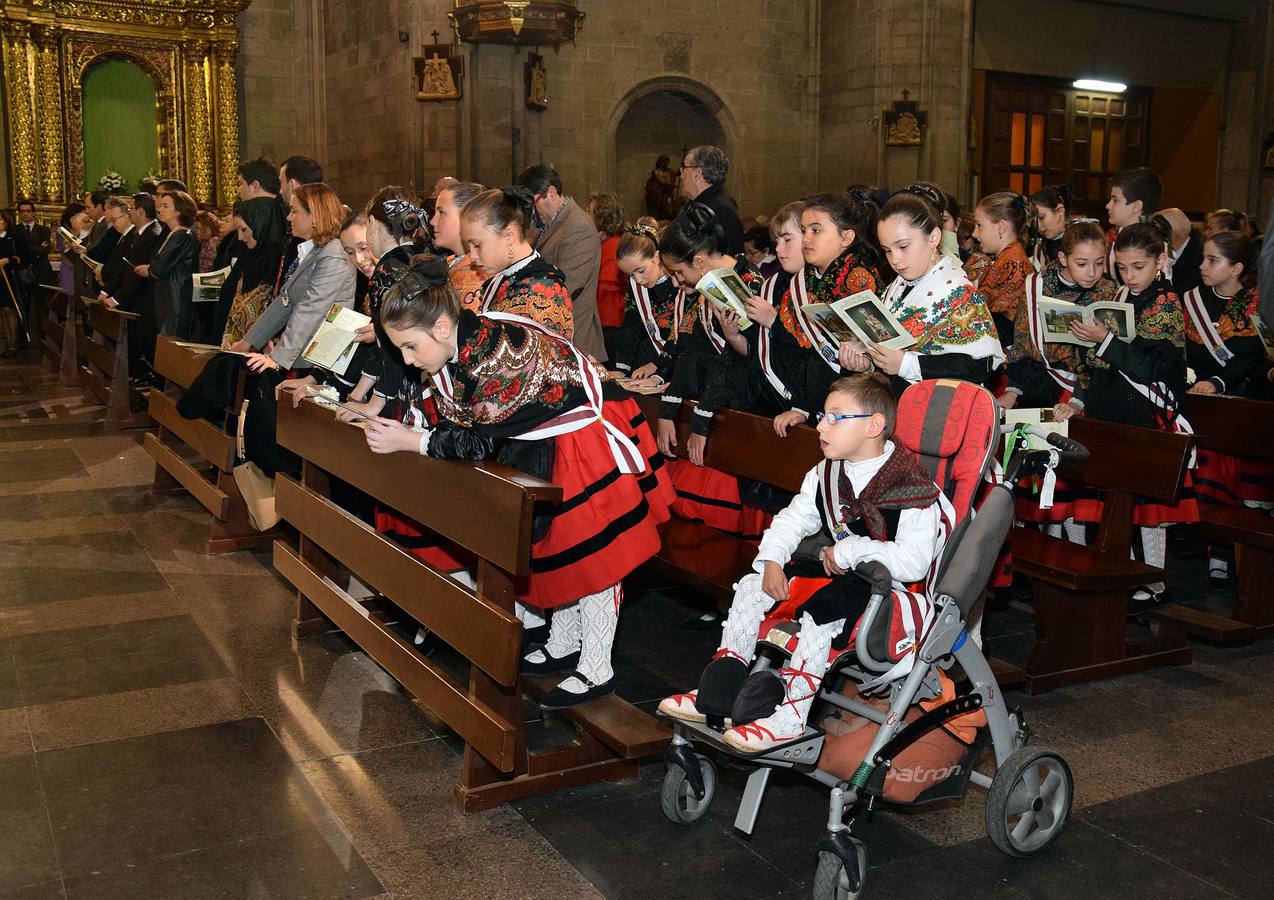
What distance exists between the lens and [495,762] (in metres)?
3.08

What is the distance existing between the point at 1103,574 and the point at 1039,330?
54.0 inches

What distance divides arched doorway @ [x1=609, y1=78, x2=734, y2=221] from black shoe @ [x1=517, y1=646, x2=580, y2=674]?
1278cm

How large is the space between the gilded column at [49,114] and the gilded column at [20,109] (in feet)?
0.31

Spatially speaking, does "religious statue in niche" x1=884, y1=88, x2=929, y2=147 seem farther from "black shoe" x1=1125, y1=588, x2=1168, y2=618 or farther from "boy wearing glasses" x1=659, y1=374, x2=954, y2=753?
"boy wearing glasses" x1=659, y1=374, x2=954, y2=753

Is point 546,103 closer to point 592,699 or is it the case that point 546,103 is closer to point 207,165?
point 207,165

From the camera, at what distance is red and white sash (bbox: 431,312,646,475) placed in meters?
3.46

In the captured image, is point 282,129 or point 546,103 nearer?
point 546,103

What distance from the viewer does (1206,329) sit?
596 centimetres

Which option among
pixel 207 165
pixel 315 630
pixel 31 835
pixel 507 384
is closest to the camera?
pixel 31 835

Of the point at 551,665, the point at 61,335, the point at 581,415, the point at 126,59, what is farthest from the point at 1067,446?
the point at 126,59

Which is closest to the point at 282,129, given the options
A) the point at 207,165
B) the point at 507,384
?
the point at 207,165

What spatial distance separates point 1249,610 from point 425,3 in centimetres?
1163

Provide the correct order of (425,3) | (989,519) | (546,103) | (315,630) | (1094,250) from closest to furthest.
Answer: (989,519), (315,630), (1094,250), (425,3), (546,103)

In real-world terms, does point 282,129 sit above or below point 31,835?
above
